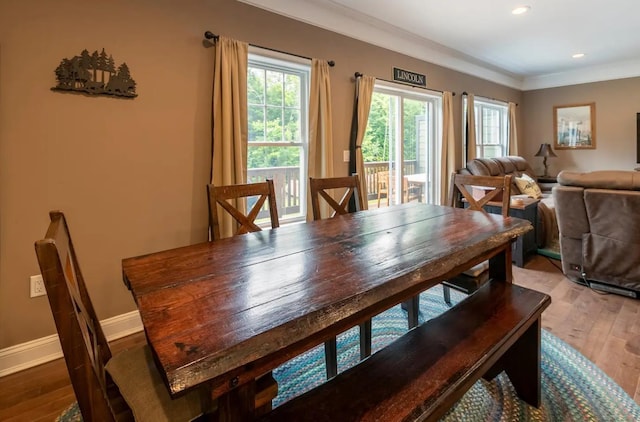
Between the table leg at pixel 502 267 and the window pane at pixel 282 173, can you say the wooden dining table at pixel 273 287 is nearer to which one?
the table leg at pixel 502 267

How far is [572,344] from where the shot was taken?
7.18 feet

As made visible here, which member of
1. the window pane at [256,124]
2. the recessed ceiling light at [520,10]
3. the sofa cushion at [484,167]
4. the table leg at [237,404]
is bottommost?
the table leg at [237,404]

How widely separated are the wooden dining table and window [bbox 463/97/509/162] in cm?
457

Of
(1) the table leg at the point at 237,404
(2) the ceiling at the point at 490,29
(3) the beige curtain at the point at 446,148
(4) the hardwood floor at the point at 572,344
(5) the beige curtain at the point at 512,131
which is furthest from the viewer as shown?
(5) the beige curtain at the point at 512,131

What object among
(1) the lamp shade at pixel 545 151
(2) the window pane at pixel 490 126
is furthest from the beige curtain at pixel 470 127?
(1) the lamp shade at pixel 545 151

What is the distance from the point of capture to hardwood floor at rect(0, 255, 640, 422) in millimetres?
1751

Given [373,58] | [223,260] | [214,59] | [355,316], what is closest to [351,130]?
[373,58]

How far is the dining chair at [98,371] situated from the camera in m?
0.76

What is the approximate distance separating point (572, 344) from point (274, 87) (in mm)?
2967

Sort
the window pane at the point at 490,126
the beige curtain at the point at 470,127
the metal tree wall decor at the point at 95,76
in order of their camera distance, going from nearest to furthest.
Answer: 1. the metal tree wall decor at the point at 95,76
2. the beige curtain at the point at 470,127
3. the window pane at the point at 490,126

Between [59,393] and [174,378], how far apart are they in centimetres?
170

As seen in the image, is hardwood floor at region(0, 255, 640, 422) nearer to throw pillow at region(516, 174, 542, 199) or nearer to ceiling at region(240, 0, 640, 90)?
throw pillow at region(516, 174, 542, 199)

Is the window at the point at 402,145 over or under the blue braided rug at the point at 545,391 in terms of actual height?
over

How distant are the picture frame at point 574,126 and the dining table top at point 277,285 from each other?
5.99m
